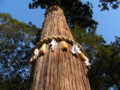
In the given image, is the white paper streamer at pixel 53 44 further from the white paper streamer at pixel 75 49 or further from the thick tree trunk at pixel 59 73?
the white paper streamer at pixel 75 49

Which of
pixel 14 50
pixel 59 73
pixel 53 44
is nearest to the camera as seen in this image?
pixel 59 73

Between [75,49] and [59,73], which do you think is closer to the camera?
[59,73]

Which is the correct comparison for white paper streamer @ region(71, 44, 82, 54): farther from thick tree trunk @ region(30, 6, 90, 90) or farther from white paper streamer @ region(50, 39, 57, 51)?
white paper streamer @ region(50, 39, 57, 51)

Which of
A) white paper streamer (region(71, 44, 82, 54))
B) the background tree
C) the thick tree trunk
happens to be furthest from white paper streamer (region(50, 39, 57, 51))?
the background tree

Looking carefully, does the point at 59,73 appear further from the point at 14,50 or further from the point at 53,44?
the point at 14,50

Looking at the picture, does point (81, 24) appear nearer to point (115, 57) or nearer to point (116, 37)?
point (116, 37)

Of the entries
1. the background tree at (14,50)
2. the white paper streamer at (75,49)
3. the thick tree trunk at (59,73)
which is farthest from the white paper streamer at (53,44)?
the background tree at (14,50)

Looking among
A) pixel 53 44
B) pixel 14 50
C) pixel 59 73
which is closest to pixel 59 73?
pixel 59 73

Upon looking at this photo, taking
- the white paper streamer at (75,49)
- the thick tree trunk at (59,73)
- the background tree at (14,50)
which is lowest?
the thick tree trunk at (59,73)

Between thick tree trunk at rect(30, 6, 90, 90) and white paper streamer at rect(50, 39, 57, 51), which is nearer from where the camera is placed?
thick tree trunk at rect(30, 6, 90, 90)

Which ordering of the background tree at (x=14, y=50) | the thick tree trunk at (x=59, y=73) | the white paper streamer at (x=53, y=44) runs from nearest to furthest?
the thick tree trunk at (x=59, y=73), the white paper streamer at (x=53, y=44), the background tree at (x=14, y=50)

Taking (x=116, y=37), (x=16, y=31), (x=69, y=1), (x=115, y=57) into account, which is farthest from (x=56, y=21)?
(x=16, y=31)

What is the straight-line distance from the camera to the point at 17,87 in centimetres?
821

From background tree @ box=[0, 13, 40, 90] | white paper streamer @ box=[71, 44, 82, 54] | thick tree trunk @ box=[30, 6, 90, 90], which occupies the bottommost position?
thick tree trunk @ box=[30, 6, 90, 90]
